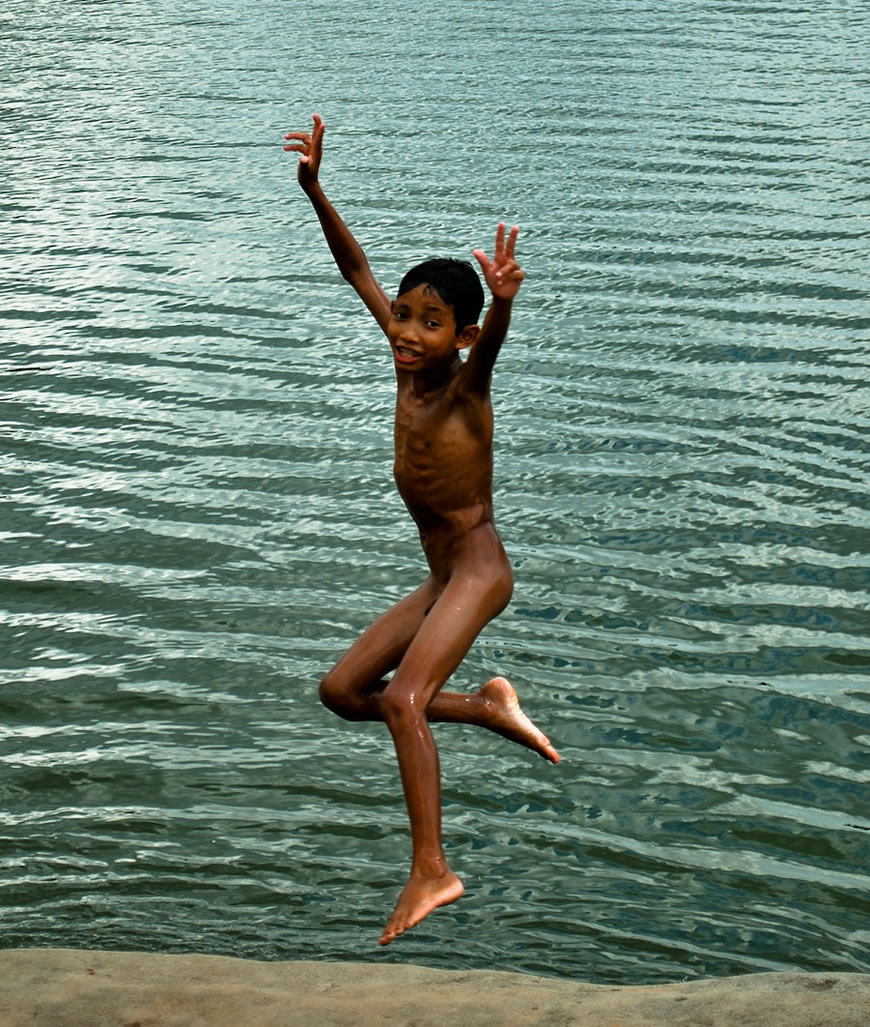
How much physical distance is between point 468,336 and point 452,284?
214 mm

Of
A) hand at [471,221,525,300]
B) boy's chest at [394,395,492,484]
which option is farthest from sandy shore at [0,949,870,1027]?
hand at [471,221,525,300]

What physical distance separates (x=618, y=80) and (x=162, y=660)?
1312cm

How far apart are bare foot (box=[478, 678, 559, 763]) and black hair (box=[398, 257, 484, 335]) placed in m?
1.47

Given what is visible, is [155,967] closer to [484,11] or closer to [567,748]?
[567,748]

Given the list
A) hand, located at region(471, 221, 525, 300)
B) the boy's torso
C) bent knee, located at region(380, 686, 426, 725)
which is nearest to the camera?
hand, located at region(471, 221, 525, 300)

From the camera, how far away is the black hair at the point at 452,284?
525cm

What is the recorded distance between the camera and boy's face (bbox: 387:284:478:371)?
5.26 metres

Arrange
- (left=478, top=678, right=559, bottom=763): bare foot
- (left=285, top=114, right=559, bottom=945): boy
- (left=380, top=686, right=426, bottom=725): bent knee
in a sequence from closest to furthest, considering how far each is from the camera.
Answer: (left=285, top=114, right=559, bottom=945): boy < (left=380, top=686, right=426, bottom=725): bent knee < (left=478, top=678, right=559, bottom=763): bare foot

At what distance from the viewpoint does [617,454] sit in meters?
10.1

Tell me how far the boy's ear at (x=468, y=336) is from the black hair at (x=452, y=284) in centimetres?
3

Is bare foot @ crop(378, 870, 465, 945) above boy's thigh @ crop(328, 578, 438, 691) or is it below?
below

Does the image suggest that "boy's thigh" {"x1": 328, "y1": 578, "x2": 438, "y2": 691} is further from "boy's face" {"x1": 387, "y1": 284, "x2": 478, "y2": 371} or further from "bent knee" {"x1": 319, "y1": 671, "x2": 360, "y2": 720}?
"boy's face" {"x1": 387, "y1": 284, "x2": 478, "y2": 371}

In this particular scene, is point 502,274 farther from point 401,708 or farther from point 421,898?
point 421,898

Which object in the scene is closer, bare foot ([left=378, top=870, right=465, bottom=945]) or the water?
bare foot ([left=378, top=870, right=465, bottom=945])
